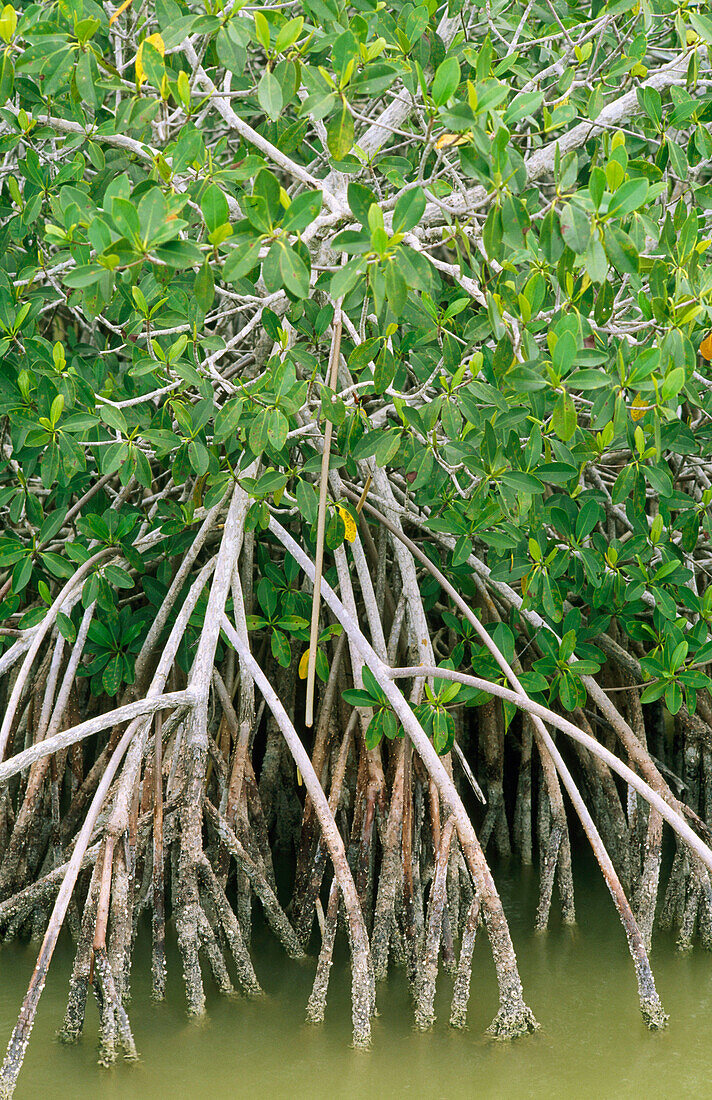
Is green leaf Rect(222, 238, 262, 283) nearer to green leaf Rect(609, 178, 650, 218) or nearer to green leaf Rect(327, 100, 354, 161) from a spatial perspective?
green leaf Rect(327, 100, 354, 161)

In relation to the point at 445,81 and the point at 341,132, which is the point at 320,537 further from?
the point at 445,81

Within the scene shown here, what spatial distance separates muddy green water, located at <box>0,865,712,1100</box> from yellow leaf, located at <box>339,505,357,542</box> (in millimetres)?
1268

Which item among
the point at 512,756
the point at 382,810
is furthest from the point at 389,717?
the point at 512,756

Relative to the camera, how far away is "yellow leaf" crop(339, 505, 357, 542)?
2.62 meters

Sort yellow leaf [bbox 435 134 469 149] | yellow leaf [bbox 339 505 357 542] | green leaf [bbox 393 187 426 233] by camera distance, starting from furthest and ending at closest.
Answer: yellow leaf [bbox 339 505 357 542] → yellow leaf [bbox 435 134 469 149] → green leaf [bbox 393 187 426 233]

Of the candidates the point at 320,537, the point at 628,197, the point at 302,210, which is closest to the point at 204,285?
the point at 302,210

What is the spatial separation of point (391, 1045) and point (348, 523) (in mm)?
1329

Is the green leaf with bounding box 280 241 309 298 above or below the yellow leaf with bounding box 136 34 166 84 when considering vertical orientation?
below

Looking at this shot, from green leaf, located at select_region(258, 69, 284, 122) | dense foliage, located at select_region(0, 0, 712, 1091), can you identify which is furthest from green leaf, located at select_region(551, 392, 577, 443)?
green leaf, located at select_region(258, 69, 284, 122)

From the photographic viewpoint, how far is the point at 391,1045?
8.02ft

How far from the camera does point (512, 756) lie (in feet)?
14.7

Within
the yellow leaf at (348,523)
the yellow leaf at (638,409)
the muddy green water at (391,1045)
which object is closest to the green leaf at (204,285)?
the yellow leaf at (348,523)

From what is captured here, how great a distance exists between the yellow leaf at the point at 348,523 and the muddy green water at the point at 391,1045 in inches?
49.9

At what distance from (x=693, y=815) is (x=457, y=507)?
123 centimetres
